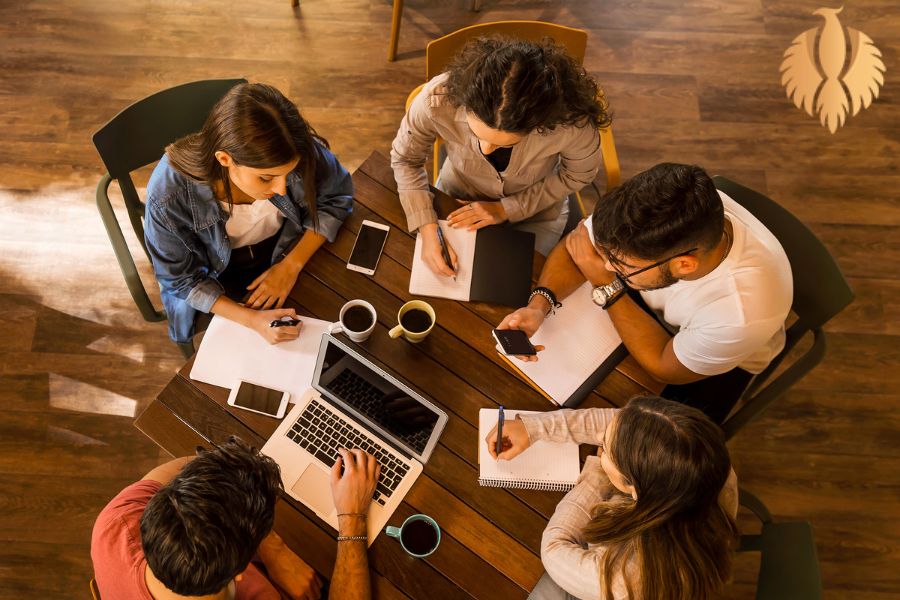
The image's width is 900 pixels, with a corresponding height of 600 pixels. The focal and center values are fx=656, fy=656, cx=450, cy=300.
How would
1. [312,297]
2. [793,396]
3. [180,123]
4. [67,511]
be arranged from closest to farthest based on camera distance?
[312,297], [180,123], [67,511], [793,396]

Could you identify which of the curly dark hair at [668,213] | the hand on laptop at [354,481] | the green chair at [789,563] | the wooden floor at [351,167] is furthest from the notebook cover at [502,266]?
the wooden floor at [351,167]

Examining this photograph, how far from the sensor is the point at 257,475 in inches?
54.8

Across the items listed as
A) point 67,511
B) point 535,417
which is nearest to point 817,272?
point 535,417

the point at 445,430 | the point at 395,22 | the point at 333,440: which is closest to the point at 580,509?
the point at 445,430

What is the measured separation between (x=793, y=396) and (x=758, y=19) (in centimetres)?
206

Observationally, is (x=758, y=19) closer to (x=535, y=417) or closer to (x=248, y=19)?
(x=248, y=19)

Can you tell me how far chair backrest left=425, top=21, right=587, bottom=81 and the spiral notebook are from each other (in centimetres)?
122

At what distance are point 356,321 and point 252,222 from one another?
48 cm

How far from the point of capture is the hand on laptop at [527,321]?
180 cm

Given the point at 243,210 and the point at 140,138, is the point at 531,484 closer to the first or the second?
the point at 243,210

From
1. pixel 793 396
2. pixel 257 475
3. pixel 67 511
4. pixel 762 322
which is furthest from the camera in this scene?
pixel 793 396

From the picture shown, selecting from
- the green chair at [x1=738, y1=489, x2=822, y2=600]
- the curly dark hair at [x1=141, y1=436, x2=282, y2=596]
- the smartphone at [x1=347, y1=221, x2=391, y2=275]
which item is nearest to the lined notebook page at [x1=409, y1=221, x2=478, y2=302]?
the smartphone at [x1=347, y1=221, x2=391, y2=275]

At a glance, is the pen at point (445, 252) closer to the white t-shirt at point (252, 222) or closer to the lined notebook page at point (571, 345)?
the lined notebook page at point (571, 345)

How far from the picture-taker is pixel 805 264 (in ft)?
6.41
